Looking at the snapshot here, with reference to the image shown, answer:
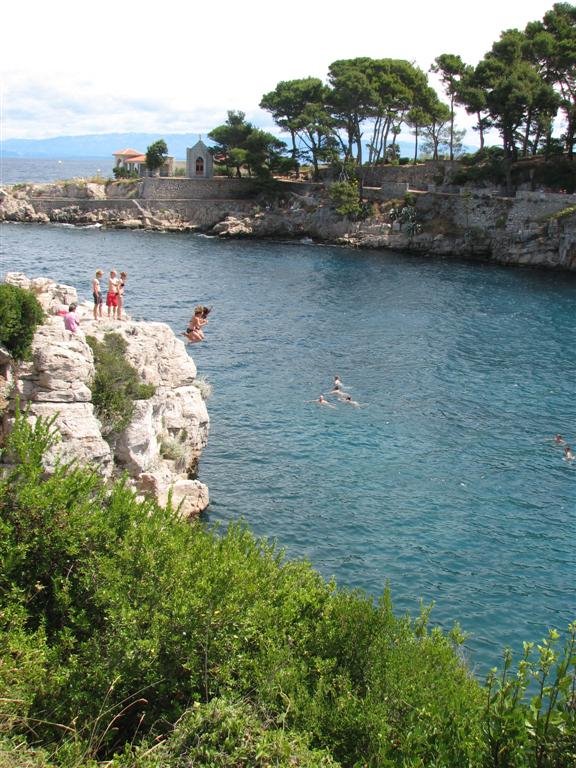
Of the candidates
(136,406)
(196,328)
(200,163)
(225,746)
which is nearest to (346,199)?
(200,163)

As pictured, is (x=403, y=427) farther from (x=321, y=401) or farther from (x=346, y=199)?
(x=346, y=199)

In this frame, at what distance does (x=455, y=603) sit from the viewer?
2064 centimetres

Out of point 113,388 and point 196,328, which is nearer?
point 113,388

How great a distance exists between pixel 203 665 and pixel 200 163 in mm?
95413

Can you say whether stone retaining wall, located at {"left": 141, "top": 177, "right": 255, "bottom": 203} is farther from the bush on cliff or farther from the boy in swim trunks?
the bush on cliff

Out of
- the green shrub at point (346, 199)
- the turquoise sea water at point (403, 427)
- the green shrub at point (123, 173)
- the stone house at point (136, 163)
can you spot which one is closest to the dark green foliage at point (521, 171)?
the green shrub at point (346, 199)

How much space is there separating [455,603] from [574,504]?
26.1ft

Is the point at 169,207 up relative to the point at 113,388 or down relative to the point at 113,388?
up

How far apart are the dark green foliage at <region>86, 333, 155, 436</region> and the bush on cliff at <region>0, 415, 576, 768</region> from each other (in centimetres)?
656

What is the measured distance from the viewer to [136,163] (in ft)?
365

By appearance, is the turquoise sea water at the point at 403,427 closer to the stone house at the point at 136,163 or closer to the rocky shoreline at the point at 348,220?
the rocky shoreline at the point at 348,220

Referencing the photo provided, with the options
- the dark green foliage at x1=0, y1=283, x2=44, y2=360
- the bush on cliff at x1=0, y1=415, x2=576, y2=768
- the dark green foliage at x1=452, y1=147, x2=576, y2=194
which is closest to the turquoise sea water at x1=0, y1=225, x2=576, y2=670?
the bush on cliff at x1=0, y1=415, x2=576, y2=768

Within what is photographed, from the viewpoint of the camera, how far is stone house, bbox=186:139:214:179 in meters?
99.1

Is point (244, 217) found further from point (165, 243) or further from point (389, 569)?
point (389, 569)
